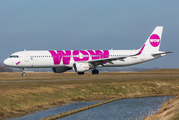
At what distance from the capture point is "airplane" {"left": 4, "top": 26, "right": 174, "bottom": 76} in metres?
50.8

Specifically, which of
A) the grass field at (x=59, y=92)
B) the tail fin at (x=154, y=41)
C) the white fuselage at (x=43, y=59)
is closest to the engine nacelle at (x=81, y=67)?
the white fuselage at (x=43, y=59)

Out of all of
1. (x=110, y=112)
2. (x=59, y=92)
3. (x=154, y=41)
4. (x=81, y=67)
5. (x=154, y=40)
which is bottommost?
(x=110, y=112)

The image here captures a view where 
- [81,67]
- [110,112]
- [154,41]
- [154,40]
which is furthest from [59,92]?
[154,40]

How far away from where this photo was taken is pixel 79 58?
53.1 meters

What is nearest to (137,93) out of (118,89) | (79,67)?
(118,89)

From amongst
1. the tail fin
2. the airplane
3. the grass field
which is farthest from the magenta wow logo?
the grass field

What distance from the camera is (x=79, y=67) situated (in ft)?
164

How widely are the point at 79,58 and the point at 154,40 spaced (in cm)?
1863

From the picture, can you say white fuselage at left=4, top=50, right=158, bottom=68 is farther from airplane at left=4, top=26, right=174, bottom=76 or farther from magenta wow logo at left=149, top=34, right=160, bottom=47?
magenta wow logo at left=149, top=34, right=160, bottom=47

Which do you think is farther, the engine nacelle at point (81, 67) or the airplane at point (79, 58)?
the airplane at point (79, 58)

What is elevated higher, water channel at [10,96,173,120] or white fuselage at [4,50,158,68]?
white fuselage at [4,50,158,68]

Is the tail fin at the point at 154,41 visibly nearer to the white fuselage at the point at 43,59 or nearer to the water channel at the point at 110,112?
the white fuselage at the point at 43,59

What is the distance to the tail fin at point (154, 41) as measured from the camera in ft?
192

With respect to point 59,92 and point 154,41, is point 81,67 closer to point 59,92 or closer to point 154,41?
point 154,41
